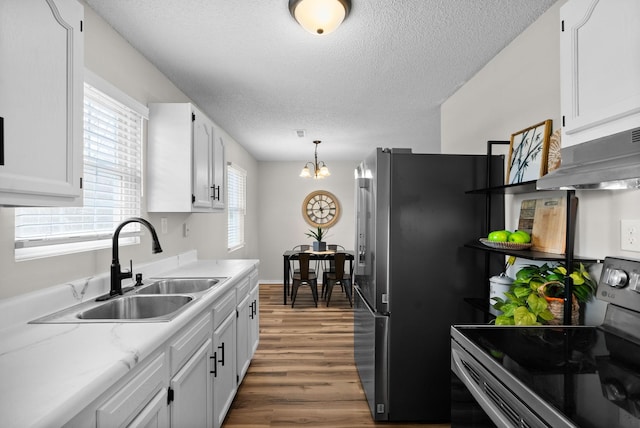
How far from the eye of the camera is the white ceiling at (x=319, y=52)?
6.06 feet

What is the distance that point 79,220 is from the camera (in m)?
1.78

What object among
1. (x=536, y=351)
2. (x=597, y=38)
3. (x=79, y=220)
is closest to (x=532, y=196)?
(x=597, y=38)

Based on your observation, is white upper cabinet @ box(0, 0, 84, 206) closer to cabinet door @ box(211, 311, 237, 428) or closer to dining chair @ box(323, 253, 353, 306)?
cabinet door @ box(211, 311, 237, 428)

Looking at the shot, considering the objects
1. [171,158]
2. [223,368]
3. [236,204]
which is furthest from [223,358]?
[236,204]

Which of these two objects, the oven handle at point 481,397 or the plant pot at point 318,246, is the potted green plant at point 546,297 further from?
the plant pot at point 318,246

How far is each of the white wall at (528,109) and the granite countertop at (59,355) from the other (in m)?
1.81

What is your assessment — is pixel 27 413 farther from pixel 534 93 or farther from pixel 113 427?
pixel 534 93

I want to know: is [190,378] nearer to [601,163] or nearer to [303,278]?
[601,163]

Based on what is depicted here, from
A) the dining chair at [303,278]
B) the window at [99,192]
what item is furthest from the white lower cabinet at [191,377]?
the dining chair at [303,278]

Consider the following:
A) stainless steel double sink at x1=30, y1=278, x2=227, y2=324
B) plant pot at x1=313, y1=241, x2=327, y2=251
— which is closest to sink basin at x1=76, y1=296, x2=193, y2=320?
stainless steel double sink at x1=30, y1=278, x2=227, y2=324

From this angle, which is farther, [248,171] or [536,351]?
[248,171]

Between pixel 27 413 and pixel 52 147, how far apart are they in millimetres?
840

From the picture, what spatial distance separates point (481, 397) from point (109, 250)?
1970mm

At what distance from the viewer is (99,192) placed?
1983 mm
